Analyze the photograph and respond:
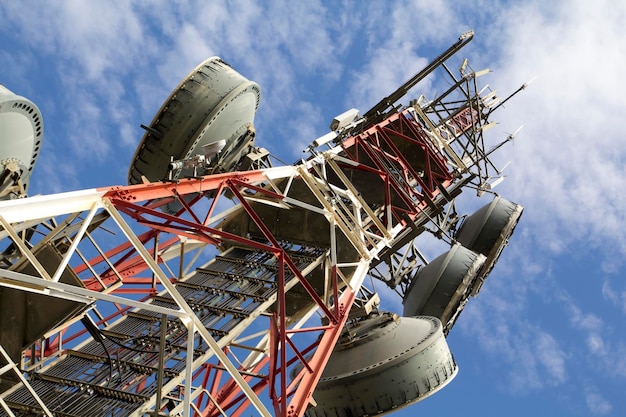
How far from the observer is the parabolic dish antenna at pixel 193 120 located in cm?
1700

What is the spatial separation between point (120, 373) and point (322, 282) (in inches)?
286

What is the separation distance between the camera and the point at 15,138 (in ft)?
50.7

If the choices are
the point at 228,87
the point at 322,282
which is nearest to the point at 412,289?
the point at 322,282

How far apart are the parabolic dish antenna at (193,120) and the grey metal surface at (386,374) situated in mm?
6190

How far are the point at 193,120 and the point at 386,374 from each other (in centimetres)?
788

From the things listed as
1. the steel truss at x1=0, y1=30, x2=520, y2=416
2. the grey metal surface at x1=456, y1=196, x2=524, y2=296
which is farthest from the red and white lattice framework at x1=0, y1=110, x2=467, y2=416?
the grey metal surface at x1=456, y1=196, x2=524, y2=296

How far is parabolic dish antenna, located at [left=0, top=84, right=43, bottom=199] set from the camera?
1501cm

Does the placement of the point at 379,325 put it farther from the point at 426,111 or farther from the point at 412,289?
the point at 426,111

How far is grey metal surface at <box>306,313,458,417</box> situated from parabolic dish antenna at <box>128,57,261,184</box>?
20.3ft

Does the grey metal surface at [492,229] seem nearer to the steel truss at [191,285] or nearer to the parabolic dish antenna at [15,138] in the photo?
the steel truss at [191,285]

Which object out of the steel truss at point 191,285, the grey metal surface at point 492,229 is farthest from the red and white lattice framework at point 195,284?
the grey metal surface at point 492,229

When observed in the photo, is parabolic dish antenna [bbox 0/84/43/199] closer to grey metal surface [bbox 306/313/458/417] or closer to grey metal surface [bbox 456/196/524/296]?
grey metal surface [bbox 306/313/458/417]

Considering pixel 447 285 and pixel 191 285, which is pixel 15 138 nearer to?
pixel 191 285

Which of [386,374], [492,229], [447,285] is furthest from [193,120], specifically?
[492,229]
